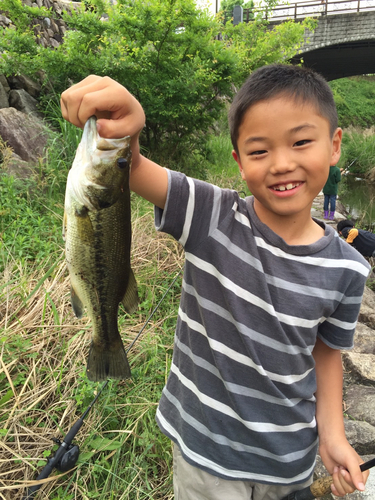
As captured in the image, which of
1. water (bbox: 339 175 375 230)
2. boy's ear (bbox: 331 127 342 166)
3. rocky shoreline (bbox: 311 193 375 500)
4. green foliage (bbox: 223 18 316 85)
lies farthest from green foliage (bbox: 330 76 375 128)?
boy's ear (bbox: 331 127 342 166)

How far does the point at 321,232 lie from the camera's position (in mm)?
1451

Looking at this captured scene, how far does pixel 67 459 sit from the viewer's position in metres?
2.00

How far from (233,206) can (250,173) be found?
5.8 inches

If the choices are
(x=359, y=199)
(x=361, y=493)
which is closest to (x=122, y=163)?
(x=361, y=493)

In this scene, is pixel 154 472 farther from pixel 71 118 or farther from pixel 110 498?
pixel 71 118

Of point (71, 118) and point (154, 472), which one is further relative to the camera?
point (154, 472)

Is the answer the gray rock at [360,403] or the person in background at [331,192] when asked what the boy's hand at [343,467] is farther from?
the person in background at [331,192]

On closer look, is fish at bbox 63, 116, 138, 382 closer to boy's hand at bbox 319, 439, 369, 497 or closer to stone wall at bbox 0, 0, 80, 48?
boy's hand at bbox 319, 439, 369, 497

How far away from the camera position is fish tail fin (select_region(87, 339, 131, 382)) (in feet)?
4.70

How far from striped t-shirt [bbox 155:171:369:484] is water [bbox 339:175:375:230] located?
30.7ft

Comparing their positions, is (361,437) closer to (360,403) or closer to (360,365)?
(360,403)

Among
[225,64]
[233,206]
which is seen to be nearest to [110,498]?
[233,206]

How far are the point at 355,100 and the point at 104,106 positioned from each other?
133 feet

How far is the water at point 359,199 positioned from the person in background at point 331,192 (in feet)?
5.58
